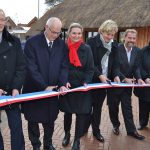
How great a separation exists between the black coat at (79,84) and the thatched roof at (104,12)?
9.11 meters

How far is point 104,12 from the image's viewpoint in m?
17.6

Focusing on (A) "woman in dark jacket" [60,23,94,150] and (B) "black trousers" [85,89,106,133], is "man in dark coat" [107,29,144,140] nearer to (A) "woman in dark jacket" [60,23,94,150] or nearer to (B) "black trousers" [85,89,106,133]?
(B) "black trousers" [85,89,106,133]

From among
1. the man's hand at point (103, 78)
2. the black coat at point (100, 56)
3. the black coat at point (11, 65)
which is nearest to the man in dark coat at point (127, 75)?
the black coat at point (100, 56)

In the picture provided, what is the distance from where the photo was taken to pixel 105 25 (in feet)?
16.4

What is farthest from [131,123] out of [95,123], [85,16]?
[85,16]

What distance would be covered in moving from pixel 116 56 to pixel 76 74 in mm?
925

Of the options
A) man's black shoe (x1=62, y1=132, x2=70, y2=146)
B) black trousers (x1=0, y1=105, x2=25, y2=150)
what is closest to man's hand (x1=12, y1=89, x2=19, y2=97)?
Answer: black trousers (x1=0, y1=105, x2=25, y2=150)

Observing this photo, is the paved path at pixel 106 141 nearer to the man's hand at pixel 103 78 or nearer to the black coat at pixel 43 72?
the black coat at pixel 43 72

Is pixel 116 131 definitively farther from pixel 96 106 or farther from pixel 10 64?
pixel 10 64

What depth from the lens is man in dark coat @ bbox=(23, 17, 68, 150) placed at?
4353 millimetres

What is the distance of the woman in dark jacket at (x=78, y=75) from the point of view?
464cm

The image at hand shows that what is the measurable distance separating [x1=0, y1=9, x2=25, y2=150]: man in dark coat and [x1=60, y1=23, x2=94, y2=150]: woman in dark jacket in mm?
862

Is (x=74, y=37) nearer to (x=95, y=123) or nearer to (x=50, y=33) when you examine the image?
(x=50, y=33)

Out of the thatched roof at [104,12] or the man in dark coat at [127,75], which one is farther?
the thatched roof at [104,12]
